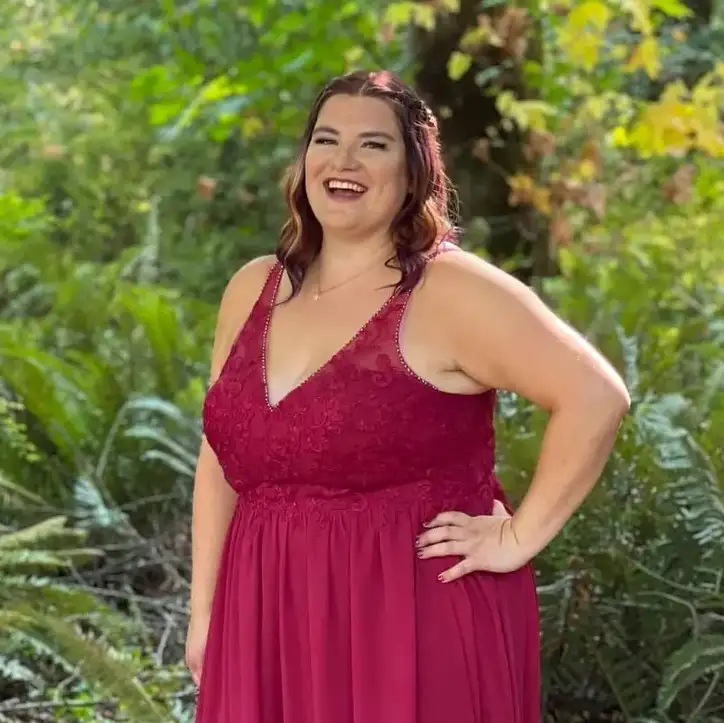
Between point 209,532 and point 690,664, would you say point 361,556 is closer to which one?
point 209,532

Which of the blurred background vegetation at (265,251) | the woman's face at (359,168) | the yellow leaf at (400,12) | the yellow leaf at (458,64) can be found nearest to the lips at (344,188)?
the woman's face at (359,168)

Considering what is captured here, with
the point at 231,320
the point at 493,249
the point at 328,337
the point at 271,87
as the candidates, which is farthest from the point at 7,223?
the point at 328,337

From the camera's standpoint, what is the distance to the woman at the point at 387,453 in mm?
1482

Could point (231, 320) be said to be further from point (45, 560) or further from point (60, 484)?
point (60, 484)

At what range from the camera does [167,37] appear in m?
5.31

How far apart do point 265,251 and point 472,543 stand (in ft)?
15.1

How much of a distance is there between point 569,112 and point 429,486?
11.8ft

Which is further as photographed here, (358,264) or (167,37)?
(167,37)

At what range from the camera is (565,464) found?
4.93 ft

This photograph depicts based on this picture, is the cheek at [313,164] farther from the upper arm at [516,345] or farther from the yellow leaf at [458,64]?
the yellow leaf at [458,64]

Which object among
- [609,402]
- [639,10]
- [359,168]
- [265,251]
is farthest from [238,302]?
[265,251]

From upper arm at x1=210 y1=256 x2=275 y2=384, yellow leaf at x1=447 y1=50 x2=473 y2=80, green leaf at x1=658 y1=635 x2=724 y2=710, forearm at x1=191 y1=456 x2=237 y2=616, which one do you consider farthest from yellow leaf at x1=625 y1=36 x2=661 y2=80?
forearm at x1=191 y1=456 x2=237 y2=616

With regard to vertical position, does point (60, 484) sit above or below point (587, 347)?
below

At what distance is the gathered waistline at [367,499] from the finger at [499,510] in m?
0.07
